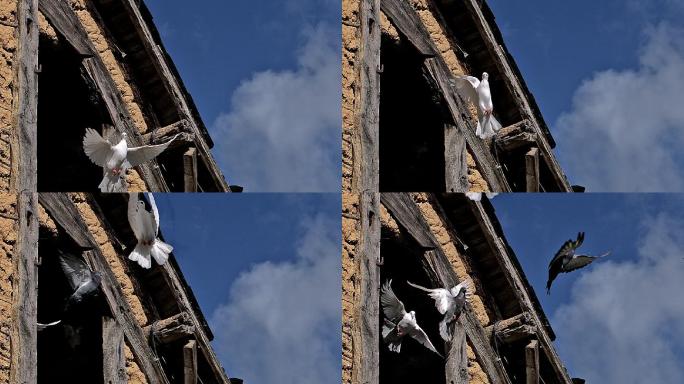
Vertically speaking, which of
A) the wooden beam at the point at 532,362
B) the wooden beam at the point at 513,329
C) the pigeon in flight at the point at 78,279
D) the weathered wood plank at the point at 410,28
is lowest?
the wooden beam at the point at 532,362

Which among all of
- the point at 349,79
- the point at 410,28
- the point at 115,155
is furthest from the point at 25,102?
the point at 410,28

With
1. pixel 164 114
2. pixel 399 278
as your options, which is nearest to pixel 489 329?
pixel 399 278

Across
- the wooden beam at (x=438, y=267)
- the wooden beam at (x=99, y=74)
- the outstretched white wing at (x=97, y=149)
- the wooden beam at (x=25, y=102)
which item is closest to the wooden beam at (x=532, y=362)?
the wooden beam at (x=438, y=267)

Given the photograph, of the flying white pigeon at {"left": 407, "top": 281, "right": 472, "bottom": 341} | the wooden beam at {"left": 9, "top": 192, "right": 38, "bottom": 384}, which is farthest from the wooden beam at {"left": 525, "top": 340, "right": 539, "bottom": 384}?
the wooden beam at {"left": 9, "top": 192, "right": 38, "bottom": 384}

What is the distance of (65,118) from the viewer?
109ft

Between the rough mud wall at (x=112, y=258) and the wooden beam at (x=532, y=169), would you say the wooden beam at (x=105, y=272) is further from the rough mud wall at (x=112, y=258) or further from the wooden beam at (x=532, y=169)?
the wooden beam at (x=532, y=169)

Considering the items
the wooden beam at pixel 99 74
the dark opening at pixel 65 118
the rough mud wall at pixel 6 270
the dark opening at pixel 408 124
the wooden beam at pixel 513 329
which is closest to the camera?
the rough mud wall at pixel 6 270

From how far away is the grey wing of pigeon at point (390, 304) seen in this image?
1275 inches

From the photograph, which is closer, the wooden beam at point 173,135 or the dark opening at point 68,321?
the dark opening at point 68,321

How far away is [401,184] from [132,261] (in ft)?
7.73

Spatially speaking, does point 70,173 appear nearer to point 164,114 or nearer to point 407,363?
point 164,114

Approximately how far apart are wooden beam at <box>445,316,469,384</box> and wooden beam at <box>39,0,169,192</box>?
2385mm

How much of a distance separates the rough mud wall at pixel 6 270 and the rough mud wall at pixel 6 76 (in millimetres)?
235

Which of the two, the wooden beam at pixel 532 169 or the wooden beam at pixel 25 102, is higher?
the wooden beam at pixel 25 102
